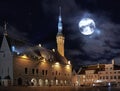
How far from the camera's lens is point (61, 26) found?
393 ft

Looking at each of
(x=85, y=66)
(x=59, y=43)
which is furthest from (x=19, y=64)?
(x=85, y=66)

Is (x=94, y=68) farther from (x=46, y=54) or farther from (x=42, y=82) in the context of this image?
(x=42, y=82)

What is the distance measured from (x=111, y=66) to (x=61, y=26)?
85.8 feet

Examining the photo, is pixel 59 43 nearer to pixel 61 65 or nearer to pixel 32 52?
pixel 61 65

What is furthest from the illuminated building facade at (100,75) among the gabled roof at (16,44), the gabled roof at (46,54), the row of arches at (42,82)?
the gabled roof at (16,44)

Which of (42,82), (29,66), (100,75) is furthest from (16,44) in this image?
(100,75)

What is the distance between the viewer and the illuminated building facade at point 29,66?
7538cm

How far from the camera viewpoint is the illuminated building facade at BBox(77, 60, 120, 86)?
110 m

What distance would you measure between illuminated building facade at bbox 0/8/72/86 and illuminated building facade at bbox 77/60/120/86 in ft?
54.0

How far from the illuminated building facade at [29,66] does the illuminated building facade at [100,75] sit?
16468 millimetres

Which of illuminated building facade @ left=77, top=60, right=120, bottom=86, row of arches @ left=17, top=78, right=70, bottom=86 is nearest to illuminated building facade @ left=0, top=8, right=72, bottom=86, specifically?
row of arches @ left=17, top=78, right=70, bottom=86

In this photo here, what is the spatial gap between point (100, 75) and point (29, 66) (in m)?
42.3

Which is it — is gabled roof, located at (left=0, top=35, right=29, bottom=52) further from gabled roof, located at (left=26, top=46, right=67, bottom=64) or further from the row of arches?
the row of arches

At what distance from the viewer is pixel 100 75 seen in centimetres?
11469
